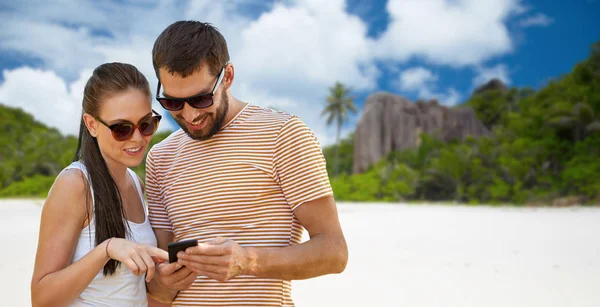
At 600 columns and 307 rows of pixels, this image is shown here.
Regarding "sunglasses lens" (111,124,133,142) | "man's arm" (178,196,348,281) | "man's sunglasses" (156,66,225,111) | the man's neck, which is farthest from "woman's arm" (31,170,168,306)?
the man's neck

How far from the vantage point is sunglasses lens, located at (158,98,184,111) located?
2.55 metres

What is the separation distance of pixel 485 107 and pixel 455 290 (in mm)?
67637

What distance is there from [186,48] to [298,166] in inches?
29.5

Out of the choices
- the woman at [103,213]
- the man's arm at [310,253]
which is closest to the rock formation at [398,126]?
the woman at [103,213]

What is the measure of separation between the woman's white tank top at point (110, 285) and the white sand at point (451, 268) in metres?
5.80

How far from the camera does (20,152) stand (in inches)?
2265

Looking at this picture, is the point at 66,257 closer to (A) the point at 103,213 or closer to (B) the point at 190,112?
(A) the point at 103,213

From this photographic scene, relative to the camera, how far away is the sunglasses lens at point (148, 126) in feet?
8.88

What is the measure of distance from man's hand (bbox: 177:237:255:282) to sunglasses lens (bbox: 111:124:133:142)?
32.6 inches

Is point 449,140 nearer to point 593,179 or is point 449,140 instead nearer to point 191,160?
point 593,179

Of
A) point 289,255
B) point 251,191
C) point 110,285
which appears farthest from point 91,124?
point 289,255

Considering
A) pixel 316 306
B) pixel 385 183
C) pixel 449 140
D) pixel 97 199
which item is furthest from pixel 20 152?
pixel 97 199

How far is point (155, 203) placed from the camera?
2.89m

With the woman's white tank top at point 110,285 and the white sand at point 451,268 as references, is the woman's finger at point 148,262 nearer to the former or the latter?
the woman's white tank top at point 110,285
